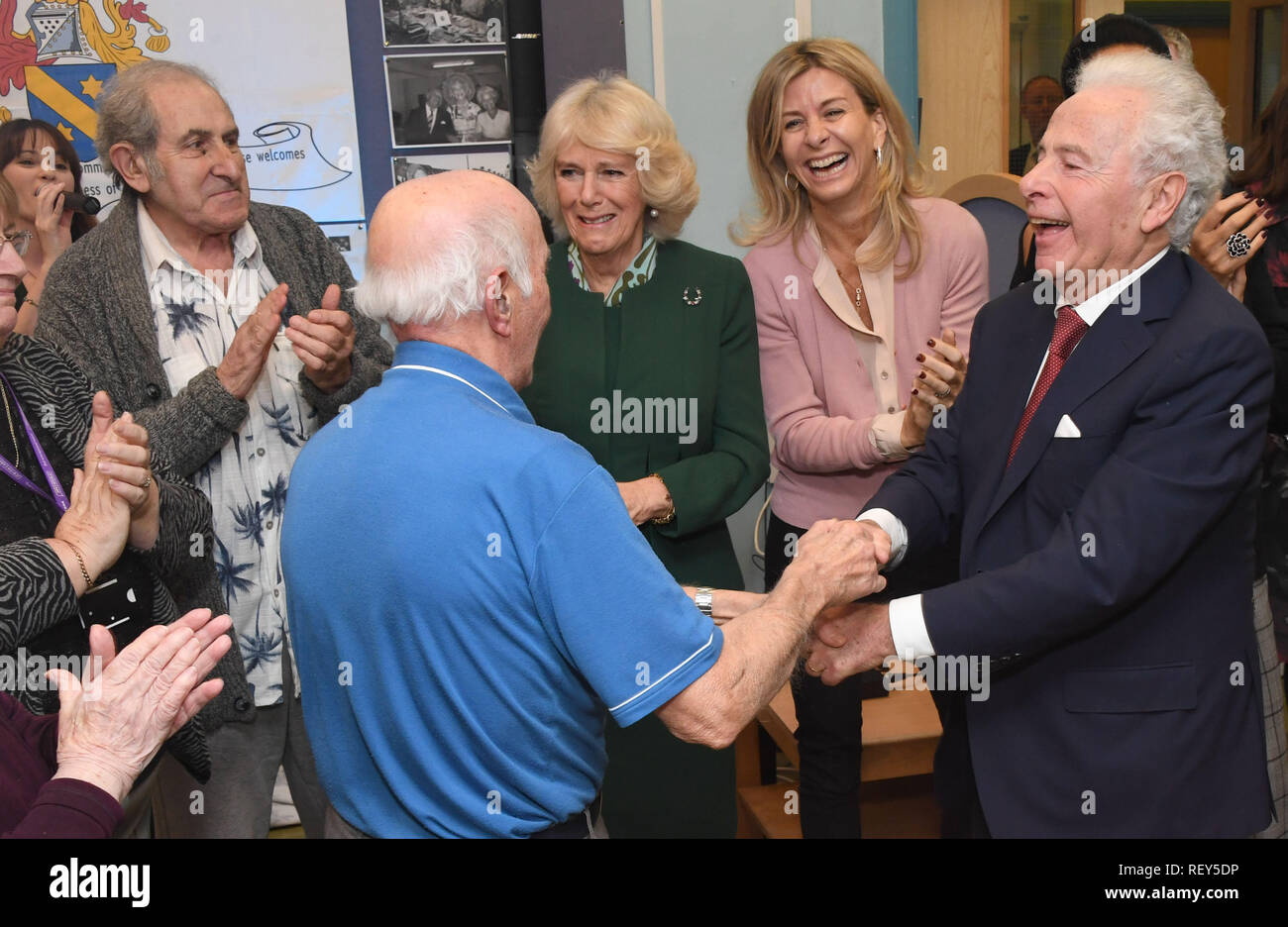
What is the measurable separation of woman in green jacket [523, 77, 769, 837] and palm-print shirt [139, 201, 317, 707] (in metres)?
0.58

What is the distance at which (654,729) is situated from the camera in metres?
2.58

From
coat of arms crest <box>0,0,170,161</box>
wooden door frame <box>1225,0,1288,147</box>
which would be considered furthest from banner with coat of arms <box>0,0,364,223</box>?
wooden door frame <box>1225,0,1288,147</box>

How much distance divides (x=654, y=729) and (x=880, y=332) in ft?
3.45

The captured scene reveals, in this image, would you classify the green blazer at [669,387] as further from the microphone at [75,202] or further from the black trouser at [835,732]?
the microphone at [75,202]

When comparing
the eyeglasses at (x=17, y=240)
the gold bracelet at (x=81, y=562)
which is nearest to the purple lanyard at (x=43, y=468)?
the gold bracelet at (x=81, y=562)

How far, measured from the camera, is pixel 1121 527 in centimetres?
170

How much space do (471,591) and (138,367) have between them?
Answer: 127cm

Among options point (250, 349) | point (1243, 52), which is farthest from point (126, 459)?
point (1243, 52)

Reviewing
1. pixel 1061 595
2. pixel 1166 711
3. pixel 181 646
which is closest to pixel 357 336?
pixel 181 646

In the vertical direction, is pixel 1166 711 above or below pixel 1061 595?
below

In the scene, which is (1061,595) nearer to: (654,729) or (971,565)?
(971,565)

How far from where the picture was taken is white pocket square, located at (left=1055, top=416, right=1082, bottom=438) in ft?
5.90

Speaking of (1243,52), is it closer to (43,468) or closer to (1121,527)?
(1121,527)

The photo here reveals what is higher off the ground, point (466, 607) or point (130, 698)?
point (466, 607)
